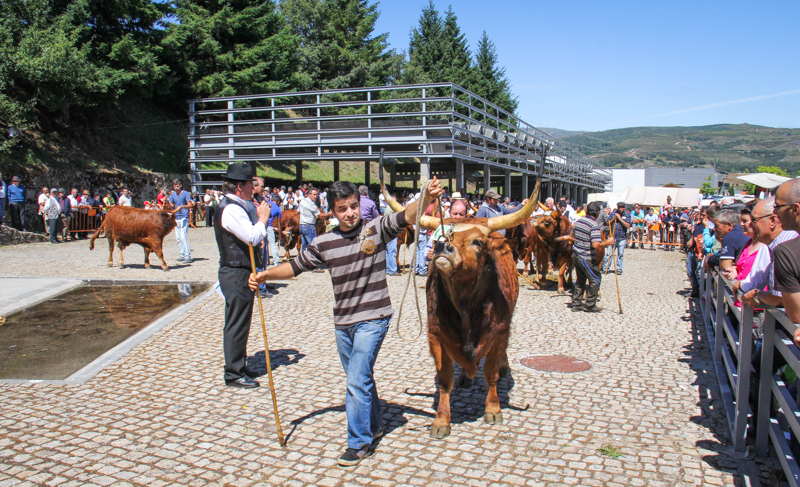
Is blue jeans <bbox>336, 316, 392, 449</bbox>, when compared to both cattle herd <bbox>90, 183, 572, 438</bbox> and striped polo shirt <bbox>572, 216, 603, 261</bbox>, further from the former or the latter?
striped polo shirt <bbox>572, 216, 603, 261</bbox>

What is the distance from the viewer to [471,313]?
4484mm

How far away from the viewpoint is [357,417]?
3.94 meters

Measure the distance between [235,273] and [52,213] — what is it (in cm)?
1593

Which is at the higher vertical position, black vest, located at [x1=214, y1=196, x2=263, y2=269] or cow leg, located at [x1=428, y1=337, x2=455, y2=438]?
black vest, located at [x1=214, y1=196, x2=263, y2=269]

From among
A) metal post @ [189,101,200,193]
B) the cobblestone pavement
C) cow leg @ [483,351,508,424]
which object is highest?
metal post @ [189,101,200,193]

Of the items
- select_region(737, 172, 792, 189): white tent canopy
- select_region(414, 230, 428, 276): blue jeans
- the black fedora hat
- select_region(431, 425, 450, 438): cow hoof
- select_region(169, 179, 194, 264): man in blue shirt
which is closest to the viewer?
select_region(431, 425, 450, 438): cow hoof

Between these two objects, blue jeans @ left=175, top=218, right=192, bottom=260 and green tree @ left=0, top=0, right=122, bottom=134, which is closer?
blue jeans @ left=175, top=218, right=192, bottom=260

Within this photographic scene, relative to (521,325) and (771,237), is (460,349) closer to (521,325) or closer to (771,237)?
(771,237)

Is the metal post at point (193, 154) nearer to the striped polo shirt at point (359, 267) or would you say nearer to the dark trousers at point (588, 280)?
the dark trousers at point (588, 280)

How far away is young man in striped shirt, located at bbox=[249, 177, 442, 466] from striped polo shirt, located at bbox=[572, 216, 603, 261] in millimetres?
5830

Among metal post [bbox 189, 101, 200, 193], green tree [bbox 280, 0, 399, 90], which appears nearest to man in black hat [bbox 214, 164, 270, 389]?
metal post [bbox 189, 101, 200, 193]

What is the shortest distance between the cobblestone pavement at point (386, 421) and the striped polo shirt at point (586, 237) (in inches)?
69.4

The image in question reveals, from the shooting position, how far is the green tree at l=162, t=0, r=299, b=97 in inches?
1131

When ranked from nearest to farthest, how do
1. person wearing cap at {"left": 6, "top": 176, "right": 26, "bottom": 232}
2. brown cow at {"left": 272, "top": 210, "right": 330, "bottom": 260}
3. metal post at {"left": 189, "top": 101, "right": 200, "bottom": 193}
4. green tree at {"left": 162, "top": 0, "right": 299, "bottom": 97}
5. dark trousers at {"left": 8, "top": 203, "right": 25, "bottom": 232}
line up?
brown cow at {"left": 272, "top": 210, "right": 330, "bottom": 260}
person wearing cap at {"left": 6, "top": 176, "right": 26, "bottom": 232}
dark trousers at {"left": 8, "top": 203, "right": 25, "bottom": 232}
metal post at {"left": 189, "top": 101, "right": 200, "bottom": 193}
green tree at {"left": 162, "top": 0, "right": 299, "bottom": 97}
